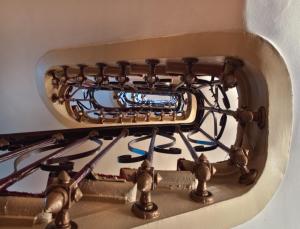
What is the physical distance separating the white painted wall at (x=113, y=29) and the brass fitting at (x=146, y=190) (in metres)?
0.19

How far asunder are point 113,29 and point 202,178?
0.53m

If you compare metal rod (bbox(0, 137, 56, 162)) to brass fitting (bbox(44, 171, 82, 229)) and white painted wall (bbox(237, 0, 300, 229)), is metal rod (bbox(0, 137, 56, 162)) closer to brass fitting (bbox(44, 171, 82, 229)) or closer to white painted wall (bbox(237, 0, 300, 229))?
brass fitting (bbox(44, 171, 82, 229))

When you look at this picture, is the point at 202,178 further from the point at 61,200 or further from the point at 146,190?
the point at 61,200

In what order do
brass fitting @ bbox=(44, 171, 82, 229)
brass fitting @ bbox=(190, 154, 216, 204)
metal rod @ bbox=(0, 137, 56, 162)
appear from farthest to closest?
metal rod @ bbox=(0, 137, 56, 162)
brass fitting @ bbox=(190, 154, 216, 204)
brass fitting @ bbox=(44, 171, 82, 229)

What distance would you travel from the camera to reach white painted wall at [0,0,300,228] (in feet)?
1.58

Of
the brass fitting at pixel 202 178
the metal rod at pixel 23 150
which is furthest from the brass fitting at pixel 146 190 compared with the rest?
the metal rod at pixel 23 150

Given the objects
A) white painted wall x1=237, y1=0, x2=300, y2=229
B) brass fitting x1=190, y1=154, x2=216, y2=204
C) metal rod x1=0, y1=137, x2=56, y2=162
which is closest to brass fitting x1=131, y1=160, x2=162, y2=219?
brass fitting x1=190, y1=154, x2=216, y2=204

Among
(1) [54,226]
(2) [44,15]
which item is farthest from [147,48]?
(2) [44,15]

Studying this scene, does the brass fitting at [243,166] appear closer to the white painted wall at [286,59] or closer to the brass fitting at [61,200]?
the white painted wall at [286,59]

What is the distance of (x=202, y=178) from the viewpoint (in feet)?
1.64

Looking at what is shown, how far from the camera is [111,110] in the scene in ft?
5.94

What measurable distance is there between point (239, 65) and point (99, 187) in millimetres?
357

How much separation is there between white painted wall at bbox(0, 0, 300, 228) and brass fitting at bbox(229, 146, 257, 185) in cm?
5

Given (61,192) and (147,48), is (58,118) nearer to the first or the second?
(147,48)
